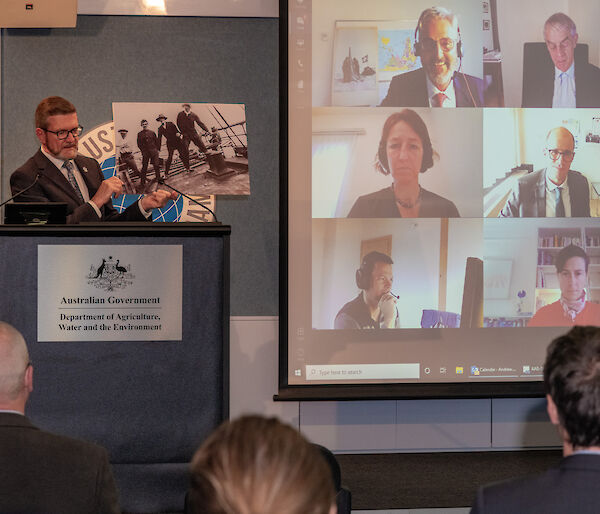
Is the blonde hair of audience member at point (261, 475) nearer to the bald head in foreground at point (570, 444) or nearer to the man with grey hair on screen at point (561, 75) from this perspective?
the bald head in foreground at point (570, 444)

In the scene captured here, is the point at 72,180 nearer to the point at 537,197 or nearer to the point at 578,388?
the point at 537,197

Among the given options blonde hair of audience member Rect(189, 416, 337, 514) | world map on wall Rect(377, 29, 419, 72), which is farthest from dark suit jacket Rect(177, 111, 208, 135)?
blonde hair of audience member Rect(189, 416, 337, 514)

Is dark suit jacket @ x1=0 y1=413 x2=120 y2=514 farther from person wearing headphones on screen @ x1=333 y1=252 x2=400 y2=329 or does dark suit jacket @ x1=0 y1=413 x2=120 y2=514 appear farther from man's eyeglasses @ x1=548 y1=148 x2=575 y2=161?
man's eyeglasses @ x1=548 y1=148 x2=575 y2=161

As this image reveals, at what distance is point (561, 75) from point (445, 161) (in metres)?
0.79

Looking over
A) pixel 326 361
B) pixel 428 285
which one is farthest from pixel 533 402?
pixel 326 361

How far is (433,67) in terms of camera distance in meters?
4.16

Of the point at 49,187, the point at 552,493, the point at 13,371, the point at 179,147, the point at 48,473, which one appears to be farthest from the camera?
the point at 179,147

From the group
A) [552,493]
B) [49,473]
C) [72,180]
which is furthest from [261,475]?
[72,180]

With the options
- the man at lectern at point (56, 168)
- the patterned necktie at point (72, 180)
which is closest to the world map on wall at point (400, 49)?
the man at lectern at point (56, 168)

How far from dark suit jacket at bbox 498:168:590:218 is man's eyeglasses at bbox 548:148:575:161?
0.25 ft

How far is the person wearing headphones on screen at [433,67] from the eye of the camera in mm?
4156

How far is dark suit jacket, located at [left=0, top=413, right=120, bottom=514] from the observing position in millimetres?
1593

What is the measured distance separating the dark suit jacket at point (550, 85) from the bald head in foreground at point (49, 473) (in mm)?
3285

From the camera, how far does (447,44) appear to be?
416 cm
